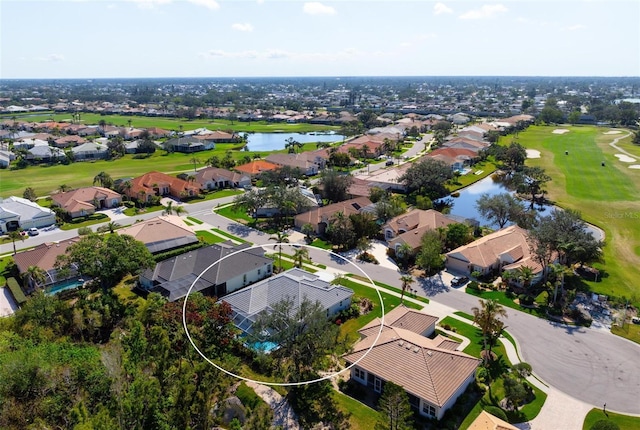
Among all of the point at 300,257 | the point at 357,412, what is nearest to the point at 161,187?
the point at 300,257

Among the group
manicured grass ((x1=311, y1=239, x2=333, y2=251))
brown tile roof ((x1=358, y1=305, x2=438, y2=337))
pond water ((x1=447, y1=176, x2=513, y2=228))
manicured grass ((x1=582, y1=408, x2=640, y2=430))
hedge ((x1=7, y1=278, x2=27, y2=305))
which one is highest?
brown tile roof ((x1=358, y1=305, x2=438, y2=337))

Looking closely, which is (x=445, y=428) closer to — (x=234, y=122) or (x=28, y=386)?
(x=28, y=386)

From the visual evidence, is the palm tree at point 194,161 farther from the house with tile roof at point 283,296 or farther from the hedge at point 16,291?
the house with tile roof at point 283,296

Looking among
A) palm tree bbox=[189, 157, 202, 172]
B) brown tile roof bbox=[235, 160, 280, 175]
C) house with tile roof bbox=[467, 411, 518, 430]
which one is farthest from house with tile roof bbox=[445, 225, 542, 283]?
palm tree bbox=[189, 157, 202, 172]

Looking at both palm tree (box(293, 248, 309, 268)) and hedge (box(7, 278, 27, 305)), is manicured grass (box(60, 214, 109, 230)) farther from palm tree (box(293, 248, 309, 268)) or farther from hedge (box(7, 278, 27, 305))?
palm tree (box(293, 248, 309, 268))

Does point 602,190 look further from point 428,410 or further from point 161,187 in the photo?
point 161,187

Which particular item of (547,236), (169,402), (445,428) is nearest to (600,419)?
(445,428)
